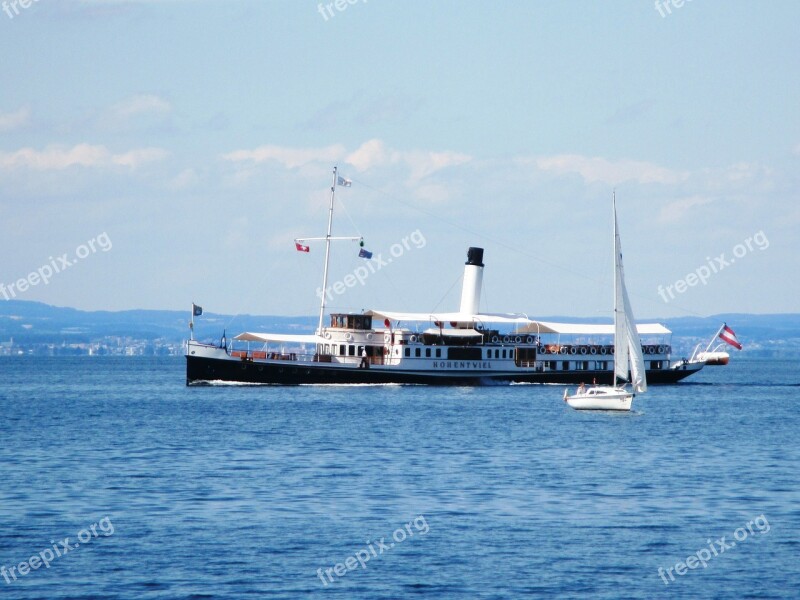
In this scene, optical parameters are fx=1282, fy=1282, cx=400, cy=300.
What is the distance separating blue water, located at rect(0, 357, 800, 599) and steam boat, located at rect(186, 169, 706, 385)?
27359 millimetres

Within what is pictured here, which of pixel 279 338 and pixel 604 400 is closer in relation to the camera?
pixel 604 400

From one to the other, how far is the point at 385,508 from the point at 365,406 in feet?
150

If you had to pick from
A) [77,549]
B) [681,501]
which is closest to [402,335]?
[681,501]

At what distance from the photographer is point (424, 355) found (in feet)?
348

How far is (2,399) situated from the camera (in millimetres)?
106000

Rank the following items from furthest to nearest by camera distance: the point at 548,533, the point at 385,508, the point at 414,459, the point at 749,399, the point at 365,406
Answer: the point at 749,399
the point at 365,406
the point at 414,459
the point at 385,508
the point at 548,533

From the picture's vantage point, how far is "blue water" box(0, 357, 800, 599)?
30000 mm

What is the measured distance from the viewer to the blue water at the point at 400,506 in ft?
98.4

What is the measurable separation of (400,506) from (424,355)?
66896 mm

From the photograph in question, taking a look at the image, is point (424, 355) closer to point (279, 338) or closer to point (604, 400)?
point (279, 338)

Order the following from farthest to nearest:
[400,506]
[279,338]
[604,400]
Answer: [279,338], [604,400], [400,506]

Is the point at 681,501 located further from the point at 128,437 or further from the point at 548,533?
the point at 128,437

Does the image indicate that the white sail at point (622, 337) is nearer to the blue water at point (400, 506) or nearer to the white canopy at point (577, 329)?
the blue water at point (400, 506)

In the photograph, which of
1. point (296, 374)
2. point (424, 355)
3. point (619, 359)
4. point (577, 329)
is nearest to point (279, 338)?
point (296, 374)
